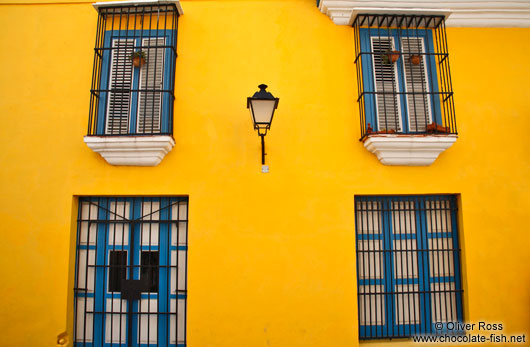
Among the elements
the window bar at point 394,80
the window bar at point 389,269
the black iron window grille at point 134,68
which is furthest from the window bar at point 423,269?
the black iron window grille at point 134,68

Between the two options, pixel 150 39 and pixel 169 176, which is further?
pixel 150 39

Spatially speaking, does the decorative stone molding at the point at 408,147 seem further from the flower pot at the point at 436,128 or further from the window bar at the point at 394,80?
the window bar at the point at 394,80

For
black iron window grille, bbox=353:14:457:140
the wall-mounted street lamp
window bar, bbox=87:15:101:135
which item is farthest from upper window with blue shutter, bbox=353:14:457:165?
window bar, bbox=87:15:101:135

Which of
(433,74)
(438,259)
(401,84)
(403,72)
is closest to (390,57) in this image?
(403,72)

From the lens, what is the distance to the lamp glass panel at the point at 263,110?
3.81 metres

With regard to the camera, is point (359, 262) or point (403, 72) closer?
point (359, 262)

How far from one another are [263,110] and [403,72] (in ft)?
7.86

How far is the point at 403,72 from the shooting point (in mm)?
4762

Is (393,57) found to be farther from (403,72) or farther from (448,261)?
(448,261)

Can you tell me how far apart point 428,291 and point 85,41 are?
19.9ft

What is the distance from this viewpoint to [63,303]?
420 centimetres

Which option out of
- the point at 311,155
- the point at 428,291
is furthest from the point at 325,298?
the point at 311,155

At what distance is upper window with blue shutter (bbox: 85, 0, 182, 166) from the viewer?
443 centimetres

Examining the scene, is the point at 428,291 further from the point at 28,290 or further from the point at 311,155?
the point at 28,290
